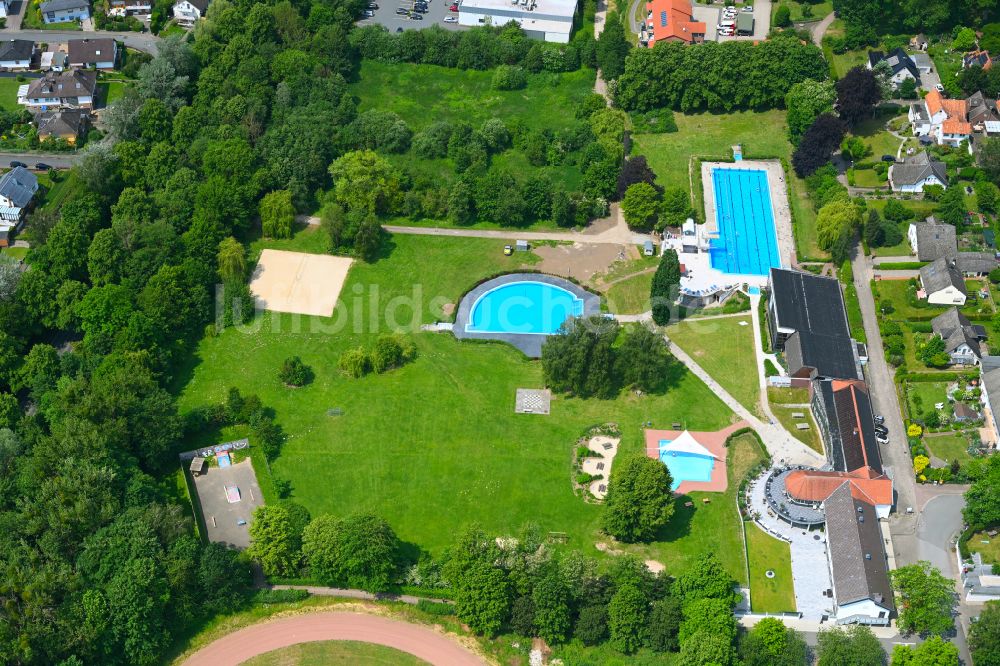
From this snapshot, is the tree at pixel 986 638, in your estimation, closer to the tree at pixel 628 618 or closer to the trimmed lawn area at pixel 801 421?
the trimmed lawn area at pixel 801 421

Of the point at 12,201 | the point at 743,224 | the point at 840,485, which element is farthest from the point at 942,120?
the point at 12,201

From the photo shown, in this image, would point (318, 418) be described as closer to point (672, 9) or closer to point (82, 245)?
point (82, 245)

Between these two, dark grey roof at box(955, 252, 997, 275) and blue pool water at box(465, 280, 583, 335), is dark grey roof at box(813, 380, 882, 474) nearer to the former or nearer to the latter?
dark grey roof at box(955, 252, 997, 275)

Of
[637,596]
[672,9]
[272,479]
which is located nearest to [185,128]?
[272,479]

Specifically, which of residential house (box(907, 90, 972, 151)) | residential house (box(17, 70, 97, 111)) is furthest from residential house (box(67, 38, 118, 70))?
residential house (box(907, 90, 972, 151))

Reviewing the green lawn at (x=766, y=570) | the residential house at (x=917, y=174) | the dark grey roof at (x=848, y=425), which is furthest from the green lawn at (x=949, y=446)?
the residential house at (x=917, y=174)

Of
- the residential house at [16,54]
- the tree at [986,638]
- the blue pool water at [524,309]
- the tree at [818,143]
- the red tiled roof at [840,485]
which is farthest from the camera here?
the residential house at [16,54]
